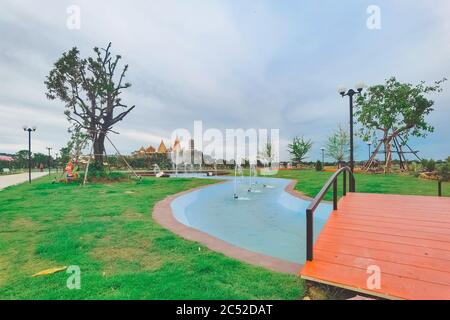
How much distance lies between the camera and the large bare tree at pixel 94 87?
15.7 metres

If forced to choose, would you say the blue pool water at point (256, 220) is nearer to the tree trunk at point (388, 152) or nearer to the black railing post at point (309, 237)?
the black railing post at point (309, 237)

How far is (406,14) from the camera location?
8.24m

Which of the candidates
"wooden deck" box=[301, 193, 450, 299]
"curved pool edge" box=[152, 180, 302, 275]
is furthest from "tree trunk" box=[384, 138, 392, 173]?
"curved pool edge" box=[152, 180, 302, 275]

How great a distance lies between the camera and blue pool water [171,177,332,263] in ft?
15.0

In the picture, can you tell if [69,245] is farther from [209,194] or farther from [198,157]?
[198,157]

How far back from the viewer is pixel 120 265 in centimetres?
299

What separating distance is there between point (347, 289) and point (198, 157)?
26.6 m

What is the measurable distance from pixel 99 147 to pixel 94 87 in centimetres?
430

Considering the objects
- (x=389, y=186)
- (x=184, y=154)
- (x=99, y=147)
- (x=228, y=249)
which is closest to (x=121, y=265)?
(x=228, y=249)

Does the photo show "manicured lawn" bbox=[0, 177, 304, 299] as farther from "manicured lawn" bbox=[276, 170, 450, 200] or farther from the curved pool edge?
"manicured lawn" bbox=[276, 170, 450, 200]

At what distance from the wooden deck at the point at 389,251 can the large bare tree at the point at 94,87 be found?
51.5ft

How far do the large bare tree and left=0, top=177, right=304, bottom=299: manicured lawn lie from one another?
12101 mm

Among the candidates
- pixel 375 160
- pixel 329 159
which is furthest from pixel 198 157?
pixel 375 160
